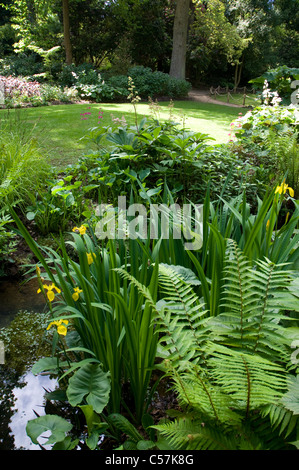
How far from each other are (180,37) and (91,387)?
1585 cm

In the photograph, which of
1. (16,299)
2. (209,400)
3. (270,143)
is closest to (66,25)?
(270,143)

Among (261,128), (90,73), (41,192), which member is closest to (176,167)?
(41,192)

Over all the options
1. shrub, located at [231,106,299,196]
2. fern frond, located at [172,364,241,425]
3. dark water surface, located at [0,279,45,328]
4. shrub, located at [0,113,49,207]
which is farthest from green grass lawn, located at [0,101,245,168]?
fern frond, located at [172,364,241,425]

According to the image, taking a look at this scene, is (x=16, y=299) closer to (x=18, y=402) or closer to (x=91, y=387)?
(x=18, y=402)

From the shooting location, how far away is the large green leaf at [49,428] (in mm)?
1059

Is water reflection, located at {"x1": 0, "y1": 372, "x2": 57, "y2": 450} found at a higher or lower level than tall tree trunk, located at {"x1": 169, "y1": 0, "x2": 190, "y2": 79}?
lower

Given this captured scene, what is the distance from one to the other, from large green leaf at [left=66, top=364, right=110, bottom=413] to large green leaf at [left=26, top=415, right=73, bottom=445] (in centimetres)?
8

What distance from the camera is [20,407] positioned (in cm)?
155

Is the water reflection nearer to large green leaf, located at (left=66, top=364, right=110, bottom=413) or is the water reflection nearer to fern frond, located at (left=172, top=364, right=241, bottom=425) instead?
large green leaf, located at (left=66, top=364, right=110, bottom=413)

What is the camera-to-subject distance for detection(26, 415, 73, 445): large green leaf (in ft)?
3.47

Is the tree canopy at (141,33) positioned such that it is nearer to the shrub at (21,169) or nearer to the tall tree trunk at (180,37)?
the tall tree trunk at (180,37)

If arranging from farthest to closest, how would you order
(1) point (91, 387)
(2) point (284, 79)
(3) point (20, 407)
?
(2) point (284, 79) < (3) point (20, 407) < (1) point (91, 387)

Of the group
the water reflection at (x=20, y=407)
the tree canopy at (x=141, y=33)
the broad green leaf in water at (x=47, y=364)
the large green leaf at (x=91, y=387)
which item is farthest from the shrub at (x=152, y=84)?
the large green leaf at (x=91, y=387)

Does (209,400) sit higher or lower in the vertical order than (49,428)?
higher
